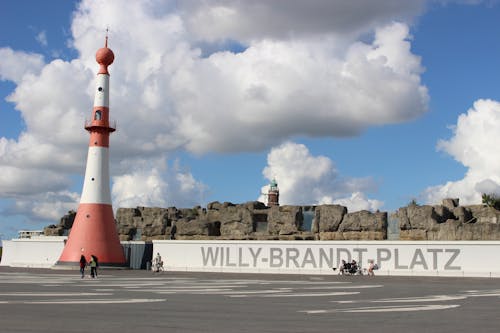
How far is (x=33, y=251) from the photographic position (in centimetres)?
4841

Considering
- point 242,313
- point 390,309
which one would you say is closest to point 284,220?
point 390,309

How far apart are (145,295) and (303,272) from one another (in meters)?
21.8

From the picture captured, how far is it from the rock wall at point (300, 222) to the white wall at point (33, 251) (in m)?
4.69

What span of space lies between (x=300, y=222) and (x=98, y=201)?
51.2 feet

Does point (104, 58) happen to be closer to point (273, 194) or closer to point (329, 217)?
point (329, 217)

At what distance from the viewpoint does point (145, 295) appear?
61.0 ft

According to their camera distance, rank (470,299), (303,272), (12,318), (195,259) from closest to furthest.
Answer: (12,318) → (470,299) → (303,272) → (195,259)

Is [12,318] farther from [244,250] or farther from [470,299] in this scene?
[244,250]

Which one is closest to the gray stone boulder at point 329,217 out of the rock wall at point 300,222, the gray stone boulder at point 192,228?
the rock wall at point 300,222

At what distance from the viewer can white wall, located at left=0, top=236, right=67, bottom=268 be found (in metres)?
47.2

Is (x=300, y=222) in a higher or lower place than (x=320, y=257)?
higher

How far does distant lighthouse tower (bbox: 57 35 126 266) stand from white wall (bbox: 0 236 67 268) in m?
7.03

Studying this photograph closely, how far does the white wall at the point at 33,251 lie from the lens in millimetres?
47156

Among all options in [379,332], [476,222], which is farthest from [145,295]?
[476,222]
